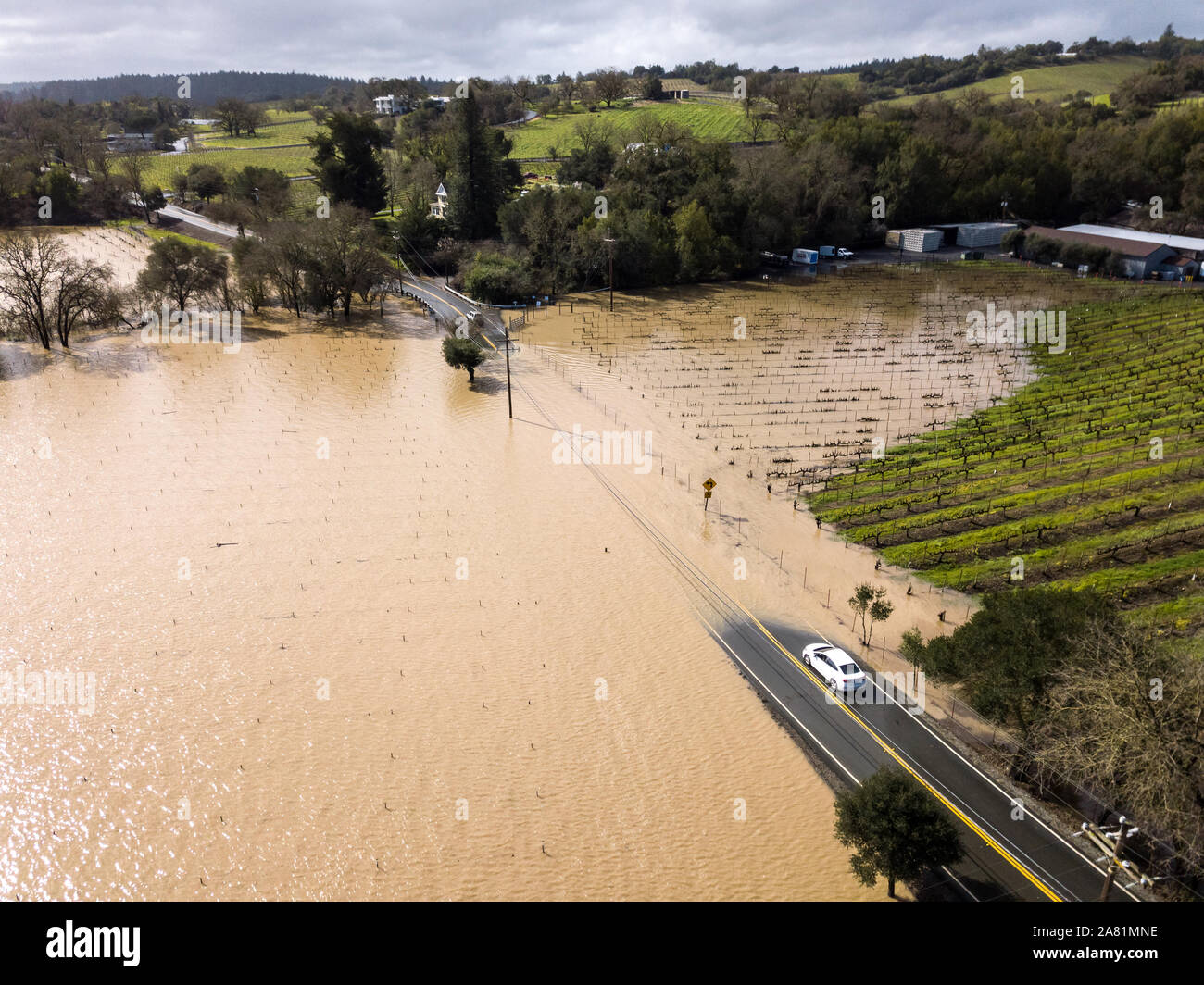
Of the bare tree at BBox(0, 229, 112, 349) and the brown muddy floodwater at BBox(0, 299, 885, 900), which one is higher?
the bare tree at BBox(0, 229, 112, 349)

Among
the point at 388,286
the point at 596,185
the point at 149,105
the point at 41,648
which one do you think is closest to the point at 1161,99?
the point at 596,185

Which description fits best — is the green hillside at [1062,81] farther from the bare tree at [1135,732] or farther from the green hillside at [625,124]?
the bare tree at [1135,732]

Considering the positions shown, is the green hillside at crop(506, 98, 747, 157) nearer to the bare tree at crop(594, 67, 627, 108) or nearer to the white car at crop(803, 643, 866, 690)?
the bare tree at crop(594, 67, 627, 108)

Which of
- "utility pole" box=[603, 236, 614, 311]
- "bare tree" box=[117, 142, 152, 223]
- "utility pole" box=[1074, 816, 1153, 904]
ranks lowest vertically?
"utility pole" box=[1074, 816, 1153, 904]

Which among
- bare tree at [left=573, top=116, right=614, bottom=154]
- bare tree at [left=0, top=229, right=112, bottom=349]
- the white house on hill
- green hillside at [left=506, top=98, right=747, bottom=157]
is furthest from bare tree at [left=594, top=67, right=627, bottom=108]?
bare tree at [left=0, top=229, right=112, bottom=349]

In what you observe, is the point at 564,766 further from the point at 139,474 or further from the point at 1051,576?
the point at 139,474

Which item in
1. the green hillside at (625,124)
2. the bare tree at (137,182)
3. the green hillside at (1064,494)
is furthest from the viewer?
the green hillside at (625,124)

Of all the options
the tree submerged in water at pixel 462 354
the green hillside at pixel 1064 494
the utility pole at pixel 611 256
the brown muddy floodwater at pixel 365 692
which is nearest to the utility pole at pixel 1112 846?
the brown muddy floodwater at pixel 365 692
